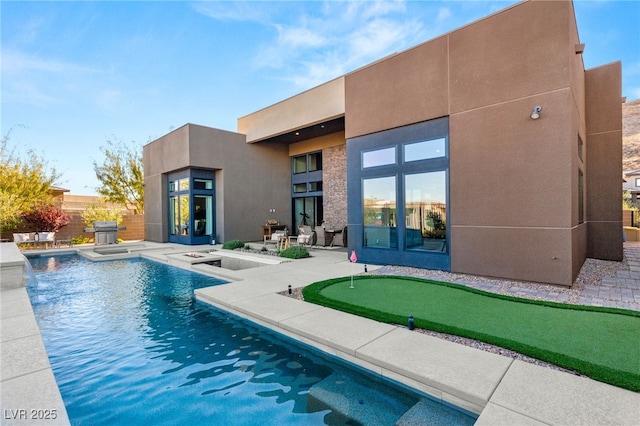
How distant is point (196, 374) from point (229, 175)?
11674 millimetres

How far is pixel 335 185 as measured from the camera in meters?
13.6

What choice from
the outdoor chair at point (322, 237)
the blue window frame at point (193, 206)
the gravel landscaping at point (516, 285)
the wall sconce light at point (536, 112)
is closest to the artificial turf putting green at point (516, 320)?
the gravel landscaping at point (516, 285)

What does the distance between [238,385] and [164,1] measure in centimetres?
1115

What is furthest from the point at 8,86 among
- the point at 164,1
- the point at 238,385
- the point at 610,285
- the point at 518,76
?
the point at 610,285

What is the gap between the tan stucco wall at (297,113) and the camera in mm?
10728

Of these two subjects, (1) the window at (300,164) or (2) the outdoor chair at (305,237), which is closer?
(2) the outdoor chair at (305,237)

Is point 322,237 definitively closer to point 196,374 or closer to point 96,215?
point 196,374

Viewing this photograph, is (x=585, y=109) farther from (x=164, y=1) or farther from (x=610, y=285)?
(x=164, y=1)

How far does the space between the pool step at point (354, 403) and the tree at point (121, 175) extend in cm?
2176

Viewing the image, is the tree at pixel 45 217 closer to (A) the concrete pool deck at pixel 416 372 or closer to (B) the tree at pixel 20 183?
(B) the tree at pixel 20 183

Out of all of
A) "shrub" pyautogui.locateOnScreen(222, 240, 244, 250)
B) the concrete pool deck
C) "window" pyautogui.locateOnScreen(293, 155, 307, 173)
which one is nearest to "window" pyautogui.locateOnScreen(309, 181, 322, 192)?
"window" pyautogui.locateOnScreen(293, 155, 307, 173)

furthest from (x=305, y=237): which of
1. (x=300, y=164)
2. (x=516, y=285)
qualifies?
(x=516, y=285)

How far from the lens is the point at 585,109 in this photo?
8547 millimetres

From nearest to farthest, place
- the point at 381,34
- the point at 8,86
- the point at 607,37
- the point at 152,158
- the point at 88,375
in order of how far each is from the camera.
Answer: the point at 88,375 < the point at 381,34 < the point at 8,86 < the point at 607,37 < the point at 152,158
